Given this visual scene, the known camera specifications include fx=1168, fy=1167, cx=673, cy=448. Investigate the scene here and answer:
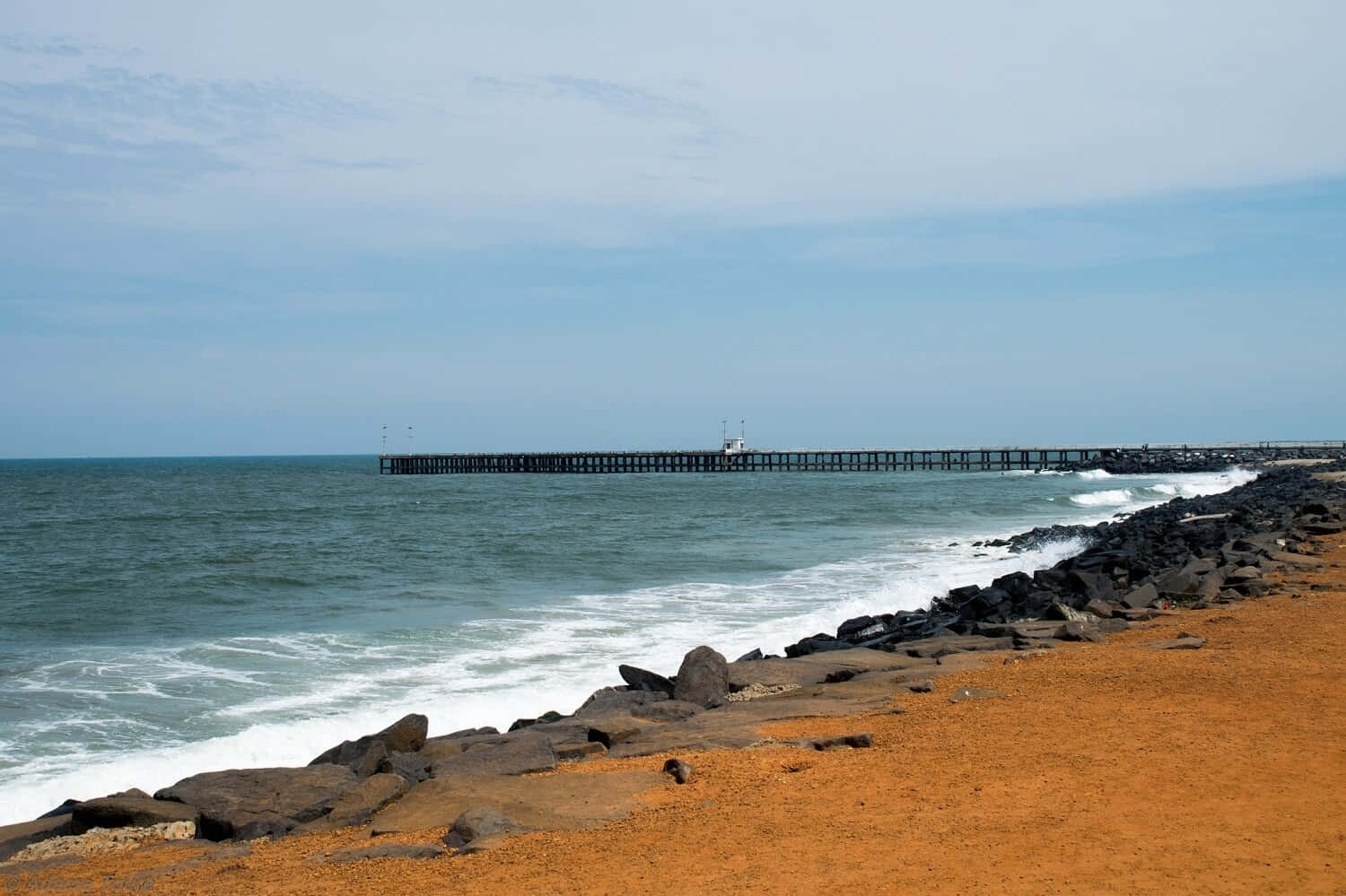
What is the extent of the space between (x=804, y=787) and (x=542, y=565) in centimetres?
2165

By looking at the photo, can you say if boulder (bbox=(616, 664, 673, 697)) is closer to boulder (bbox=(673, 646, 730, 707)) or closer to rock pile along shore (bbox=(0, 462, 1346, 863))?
rock pile along shore (bbox=(0, 462, 1346, 863))

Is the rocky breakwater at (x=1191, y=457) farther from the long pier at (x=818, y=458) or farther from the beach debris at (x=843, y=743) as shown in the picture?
the beach debris at (x=843, y=743)

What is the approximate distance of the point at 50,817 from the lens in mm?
7988

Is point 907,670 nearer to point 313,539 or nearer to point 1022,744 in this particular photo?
point 1022,744

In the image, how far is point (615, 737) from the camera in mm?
8828

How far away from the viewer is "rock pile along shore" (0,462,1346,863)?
711cm

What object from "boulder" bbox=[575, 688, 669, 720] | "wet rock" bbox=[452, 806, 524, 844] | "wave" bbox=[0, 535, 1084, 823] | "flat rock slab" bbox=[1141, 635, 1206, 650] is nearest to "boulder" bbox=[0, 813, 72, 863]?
"wave" bbox=[0, 535, 1084, 823]

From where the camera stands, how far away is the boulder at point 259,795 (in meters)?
7.28

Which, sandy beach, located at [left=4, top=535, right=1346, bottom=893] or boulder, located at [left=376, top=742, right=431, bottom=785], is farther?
boulder, located at [left=376, top=742, right=431, bottom=785]

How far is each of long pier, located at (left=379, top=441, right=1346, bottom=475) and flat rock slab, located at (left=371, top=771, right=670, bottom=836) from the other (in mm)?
86958

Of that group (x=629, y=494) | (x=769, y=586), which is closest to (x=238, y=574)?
(x=769, y=586)

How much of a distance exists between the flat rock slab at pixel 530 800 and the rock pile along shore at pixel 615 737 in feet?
0.05

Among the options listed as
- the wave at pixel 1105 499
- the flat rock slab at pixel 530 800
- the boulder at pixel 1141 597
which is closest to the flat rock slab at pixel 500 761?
the flat rock slab at pixel 530 800

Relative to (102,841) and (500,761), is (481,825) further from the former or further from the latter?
(102,841)
